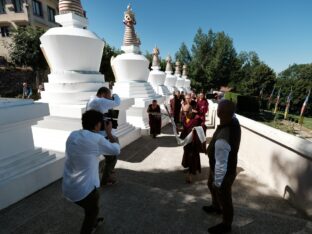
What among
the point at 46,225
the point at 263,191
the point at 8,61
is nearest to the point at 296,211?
the point at 263,191

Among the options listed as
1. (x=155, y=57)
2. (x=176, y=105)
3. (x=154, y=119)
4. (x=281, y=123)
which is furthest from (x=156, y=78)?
(x=281, y=123)

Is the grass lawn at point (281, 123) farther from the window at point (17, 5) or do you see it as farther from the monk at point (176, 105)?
the window at point (17, 5)

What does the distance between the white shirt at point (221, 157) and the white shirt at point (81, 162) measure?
3.84ft

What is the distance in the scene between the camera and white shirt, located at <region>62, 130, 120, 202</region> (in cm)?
181

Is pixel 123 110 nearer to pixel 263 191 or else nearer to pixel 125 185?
pixel 125 185

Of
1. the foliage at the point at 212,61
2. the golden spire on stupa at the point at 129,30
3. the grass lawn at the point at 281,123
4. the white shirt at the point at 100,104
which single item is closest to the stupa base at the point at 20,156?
the white shirt at the point at 100,104

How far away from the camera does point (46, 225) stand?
2.42 metres

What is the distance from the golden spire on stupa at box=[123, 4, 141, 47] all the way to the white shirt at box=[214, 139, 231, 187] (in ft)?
22.9

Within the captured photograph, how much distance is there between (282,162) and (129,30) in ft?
23.2

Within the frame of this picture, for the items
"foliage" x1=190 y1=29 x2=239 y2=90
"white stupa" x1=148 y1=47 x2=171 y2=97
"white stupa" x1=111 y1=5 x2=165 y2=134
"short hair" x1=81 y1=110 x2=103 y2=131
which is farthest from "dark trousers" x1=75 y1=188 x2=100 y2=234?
"foliage" x1=190 y1=29 x2=239 y2=90

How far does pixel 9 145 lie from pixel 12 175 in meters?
0.45

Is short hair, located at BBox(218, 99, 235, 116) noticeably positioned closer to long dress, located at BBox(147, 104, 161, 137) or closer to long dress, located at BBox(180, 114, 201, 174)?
long dress, located at BBox(180, 114, 201, 174)

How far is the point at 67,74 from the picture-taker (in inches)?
186

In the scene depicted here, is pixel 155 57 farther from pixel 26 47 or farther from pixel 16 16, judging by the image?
pixel 16 16
